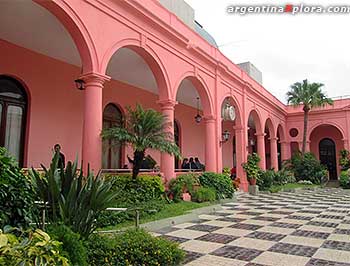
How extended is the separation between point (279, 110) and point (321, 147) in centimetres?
751

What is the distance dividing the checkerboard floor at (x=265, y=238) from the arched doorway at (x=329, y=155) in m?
20.2

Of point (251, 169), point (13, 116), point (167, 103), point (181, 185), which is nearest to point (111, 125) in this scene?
point (167, 103)

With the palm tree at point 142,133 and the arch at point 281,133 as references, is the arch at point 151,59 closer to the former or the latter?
the palm tree at point 142,133

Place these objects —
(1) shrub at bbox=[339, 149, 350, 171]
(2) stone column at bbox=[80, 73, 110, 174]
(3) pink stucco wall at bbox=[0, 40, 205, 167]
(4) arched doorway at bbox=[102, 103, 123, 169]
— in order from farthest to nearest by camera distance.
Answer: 1. (1) shrub at bbox=[339, 149, 350, 171]
2. (4) arched doorway at bbox=[102, 103, 123, 169]
3. (3) pink stucco wall at bbox=[0, 40, 205, 167]
4. (2) stone column at bbox=[80, 73, 110, 174]

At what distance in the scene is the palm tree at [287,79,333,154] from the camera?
960 inches

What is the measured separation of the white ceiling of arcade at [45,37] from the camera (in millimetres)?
7707

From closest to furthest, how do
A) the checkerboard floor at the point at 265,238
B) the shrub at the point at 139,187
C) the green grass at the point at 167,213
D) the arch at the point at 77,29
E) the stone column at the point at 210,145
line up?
1. the checkerboard floor at the point at 265,238
2. the green grass at the point at 167,213
3. the arch at the point at 77,29
4. the shrub at the point at 139,187
5. the stone column at the point at 210,145

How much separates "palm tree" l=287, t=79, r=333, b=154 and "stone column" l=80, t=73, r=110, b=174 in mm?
20526

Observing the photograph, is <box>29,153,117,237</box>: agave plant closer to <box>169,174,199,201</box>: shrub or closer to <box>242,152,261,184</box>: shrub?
<box>169,174,199,201</box>: shrub

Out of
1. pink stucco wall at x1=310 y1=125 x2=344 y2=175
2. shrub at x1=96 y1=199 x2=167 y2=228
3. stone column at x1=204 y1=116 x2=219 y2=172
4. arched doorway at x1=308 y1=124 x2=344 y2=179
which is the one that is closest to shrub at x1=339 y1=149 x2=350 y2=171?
arched doorway at x1=308 y1=124 x2=344 y2=179

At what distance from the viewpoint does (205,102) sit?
13.5 metres

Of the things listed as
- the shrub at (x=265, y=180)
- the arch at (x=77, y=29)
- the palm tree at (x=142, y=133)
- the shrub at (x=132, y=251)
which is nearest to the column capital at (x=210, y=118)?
the palm tree at (x=142, y=133)

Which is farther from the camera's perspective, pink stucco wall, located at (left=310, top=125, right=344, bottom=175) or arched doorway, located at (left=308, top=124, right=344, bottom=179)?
pink stucco wall, located at (left=310, top=125, right=344, bottom=175)

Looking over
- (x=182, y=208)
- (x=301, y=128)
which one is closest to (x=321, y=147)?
(x=301, y=128)
